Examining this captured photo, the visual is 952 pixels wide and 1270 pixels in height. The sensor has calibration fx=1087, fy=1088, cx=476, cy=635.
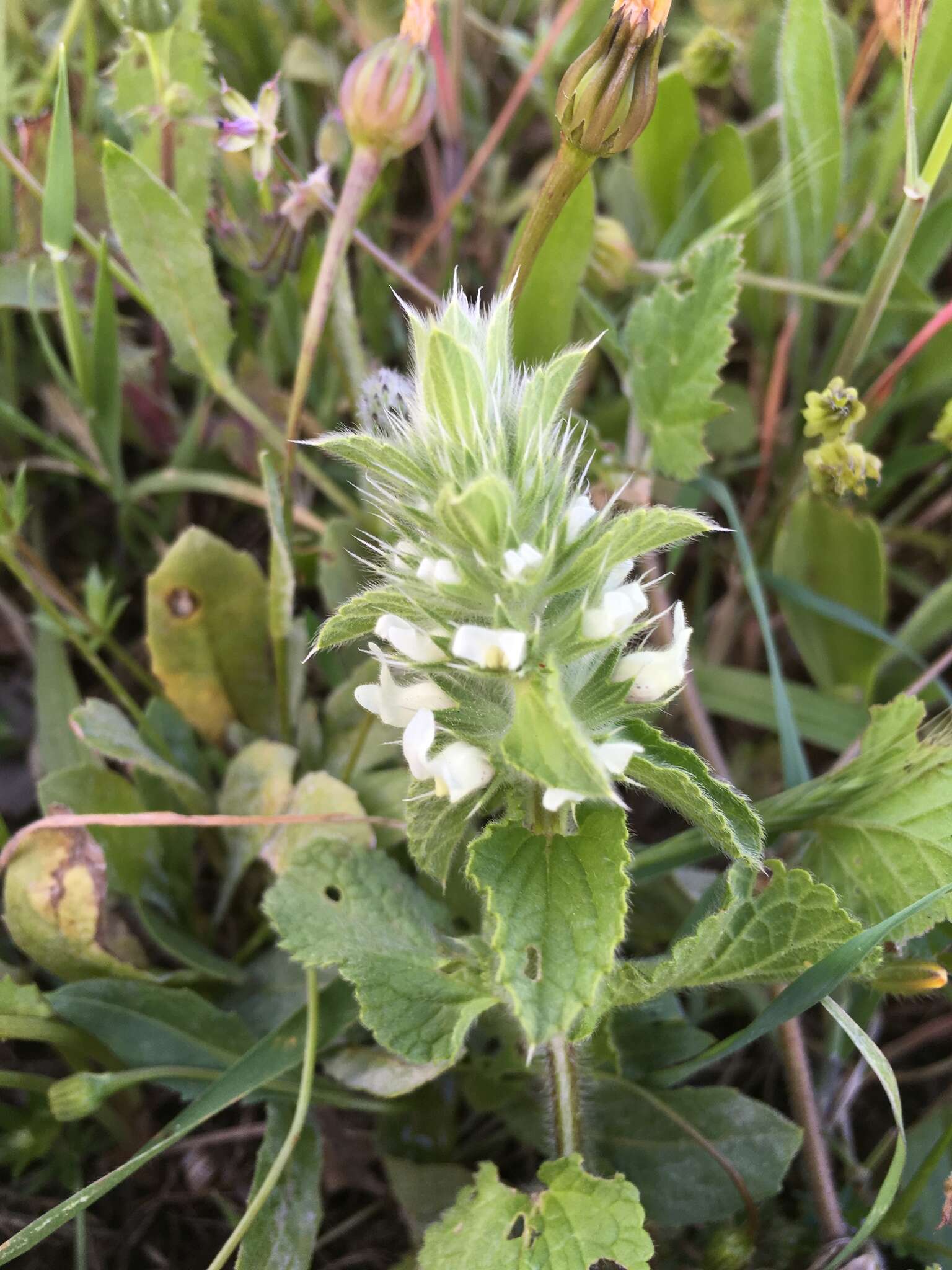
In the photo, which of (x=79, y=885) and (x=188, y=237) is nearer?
(x=79, y=885)

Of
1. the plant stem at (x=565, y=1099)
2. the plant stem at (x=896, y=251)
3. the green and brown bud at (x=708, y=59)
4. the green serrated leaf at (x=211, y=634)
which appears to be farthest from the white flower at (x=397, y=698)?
the green and brown bud at (x=708, y=59)

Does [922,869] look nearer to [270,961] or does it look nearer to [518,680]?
[518,680]

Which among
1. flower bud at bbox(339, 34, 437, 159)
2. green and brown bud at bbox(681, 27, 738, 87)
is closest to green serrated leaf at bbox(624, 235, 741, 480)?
flower bud at bbox(339, 34, 437, 159)

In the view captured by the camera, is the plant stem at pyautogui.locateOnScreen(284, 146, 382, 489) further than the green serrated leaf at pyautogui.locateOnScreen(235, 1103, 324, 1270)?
Yes

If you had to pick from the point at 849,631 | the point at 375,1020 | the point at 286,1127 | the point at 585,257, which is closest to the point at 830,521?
the point at 849,631

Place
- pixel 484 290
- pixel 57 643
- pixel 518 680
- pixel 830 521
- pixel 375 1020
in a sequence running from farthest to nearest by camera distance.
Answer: pixel 484 290
pixel 57 643
pixel 830 521
pixel 375 1020
pixel 518 680

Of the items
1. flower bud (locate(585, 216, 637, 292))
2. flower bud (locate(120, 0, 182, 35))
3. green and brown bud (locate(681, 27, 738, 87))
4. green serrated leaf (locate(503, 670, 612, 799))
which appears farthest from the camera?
green and brown bud (locate(681, 27, 738, 87))

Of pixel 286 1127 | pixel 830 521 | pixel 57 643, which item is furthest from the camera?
pixel 57 643

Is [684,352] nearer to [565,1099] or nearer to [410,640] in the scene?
[410,640]

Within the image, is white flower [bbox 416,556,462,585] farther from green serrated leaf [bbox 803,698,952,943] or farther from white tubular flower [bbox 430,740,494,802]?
green serrated leaf [bbox 803,698,952,943]
